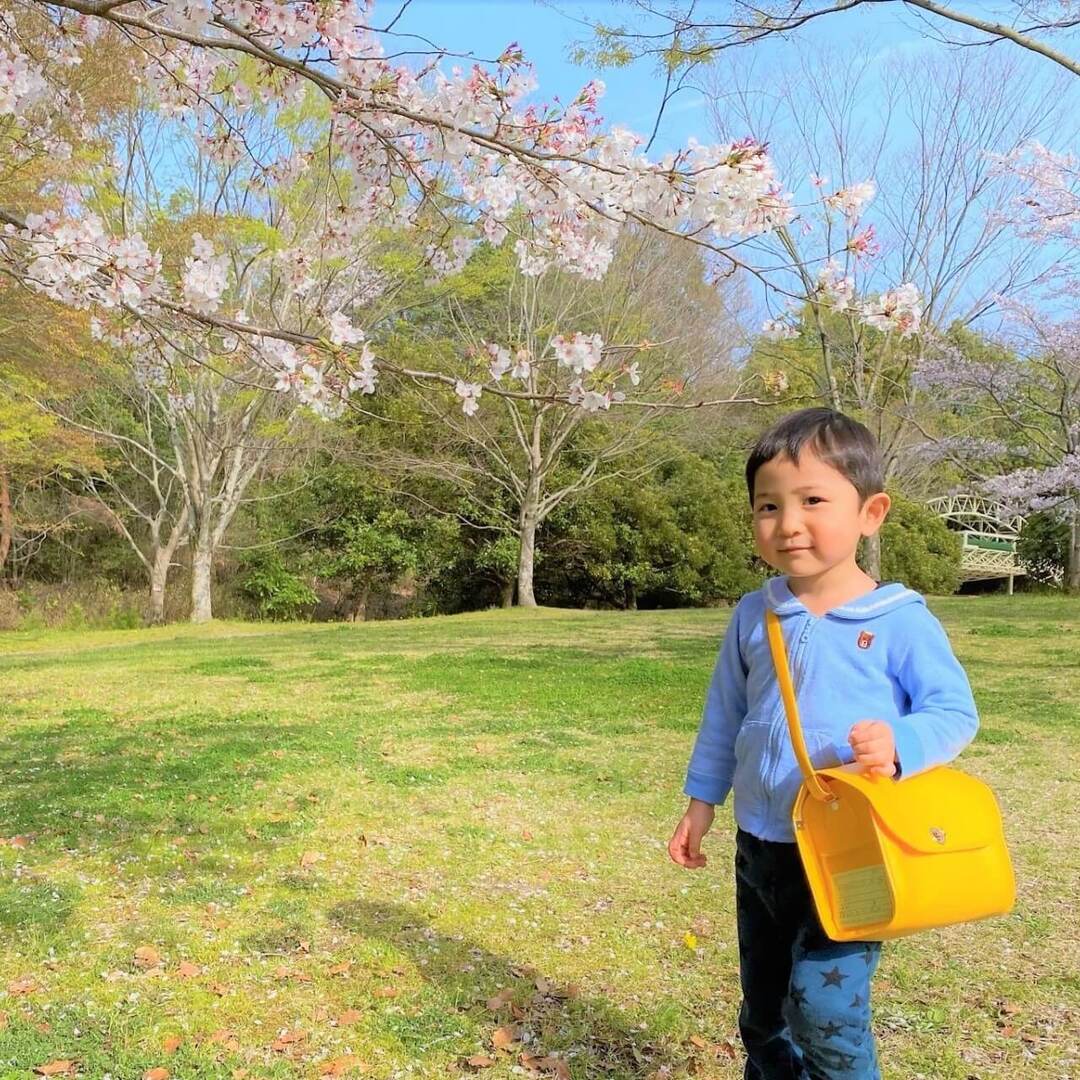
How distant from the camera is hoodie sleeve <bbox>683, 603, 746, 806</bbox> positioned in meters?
1.80

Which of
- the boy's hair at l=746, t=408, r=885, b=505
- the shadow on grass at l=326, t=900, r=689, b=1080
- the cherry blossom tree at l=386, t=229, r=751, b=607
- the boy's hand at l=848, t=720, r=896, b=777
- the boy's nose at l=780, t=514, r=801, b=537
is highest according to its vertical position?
the cherry blossom tree at l=386, t=229, r=751, b=607

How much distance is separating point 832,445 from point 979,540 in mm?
27421

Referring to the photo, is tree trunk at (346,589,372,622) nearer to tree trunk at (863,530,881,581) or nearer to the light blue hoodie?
tree trunk at (863,530,881,581)

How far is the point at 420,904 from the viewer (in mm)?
3105

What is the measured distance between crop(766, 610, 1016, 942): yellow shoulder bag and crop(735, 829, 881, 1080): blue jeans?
0.13m

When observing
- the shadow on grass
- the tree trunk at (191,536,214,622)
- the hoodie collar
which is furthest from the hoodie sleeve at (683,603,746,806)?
the tree trunk at (191,536,214,622)

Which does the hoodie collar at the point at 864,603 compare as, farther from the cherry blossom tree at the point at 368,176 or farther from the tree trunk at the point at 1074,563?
the tree trunk at the point at 1074,563

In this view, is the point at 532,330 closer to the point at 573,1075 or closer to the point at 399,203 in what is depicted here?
the point at 399,203

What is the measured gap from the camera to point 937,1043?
7.30 ft

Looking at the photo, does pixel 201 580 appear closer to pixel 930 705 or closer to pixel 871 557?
pixel 871 557

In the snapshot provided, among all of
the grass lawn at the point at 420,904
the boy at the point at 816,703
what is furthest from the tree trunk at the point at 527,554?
the boy at the point at 816,703

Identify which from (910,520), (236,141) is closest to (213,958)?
(236,141)

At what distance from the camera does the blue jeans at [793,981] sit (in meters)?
1.51

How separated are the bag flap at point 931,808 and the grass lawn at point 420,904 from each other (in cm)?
103
